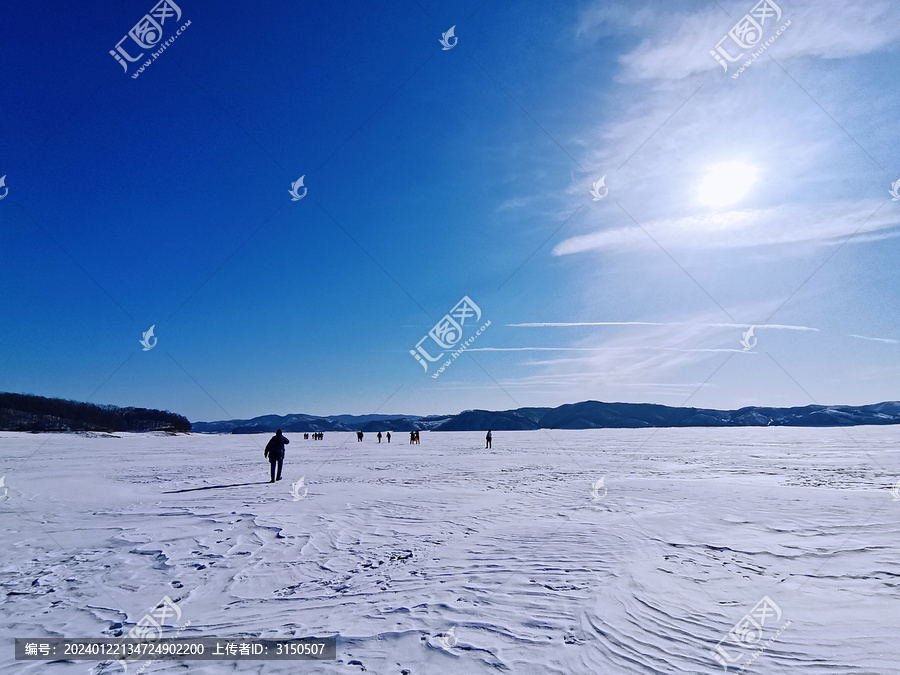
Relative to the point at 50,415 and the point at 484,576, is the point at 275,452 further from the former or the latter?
the point at 50,415

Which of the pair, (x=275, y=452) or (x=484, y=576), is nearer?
(x=484, y=576)

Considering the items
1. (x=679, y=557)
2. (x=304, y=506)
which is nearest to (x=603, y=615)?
(x=679, y=557)

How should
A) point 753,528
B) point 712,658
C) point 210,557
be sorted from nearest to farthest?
point 712,658 → point 210,557 → point 753,528

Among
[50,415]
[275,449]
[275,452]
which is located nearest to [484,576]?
[275,452]

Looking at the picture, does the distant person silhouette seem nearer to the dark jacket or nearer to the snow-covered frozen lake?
the dark jacket

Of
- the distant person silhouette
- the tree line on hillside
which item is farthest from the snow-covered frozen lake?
the tree line on hillside

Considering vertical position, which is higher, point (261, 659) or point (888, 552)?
point (888, 552)

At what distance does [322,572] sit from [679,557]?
543cm

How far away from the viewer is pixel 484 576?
598cm

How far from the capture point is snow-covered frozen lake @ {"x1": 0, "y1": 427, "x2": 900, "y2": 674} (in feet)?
13.7

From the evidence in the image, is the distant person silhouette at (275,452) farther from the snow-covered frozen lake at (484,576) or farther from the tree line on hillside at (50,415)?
the tree line on hillside at (50,415)

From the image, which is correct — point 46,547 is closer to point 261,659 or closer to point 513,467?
point 261,659

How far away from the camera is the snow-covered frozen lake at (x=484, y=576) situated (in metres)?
4.16

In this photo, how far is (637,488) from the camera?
13.2 m
